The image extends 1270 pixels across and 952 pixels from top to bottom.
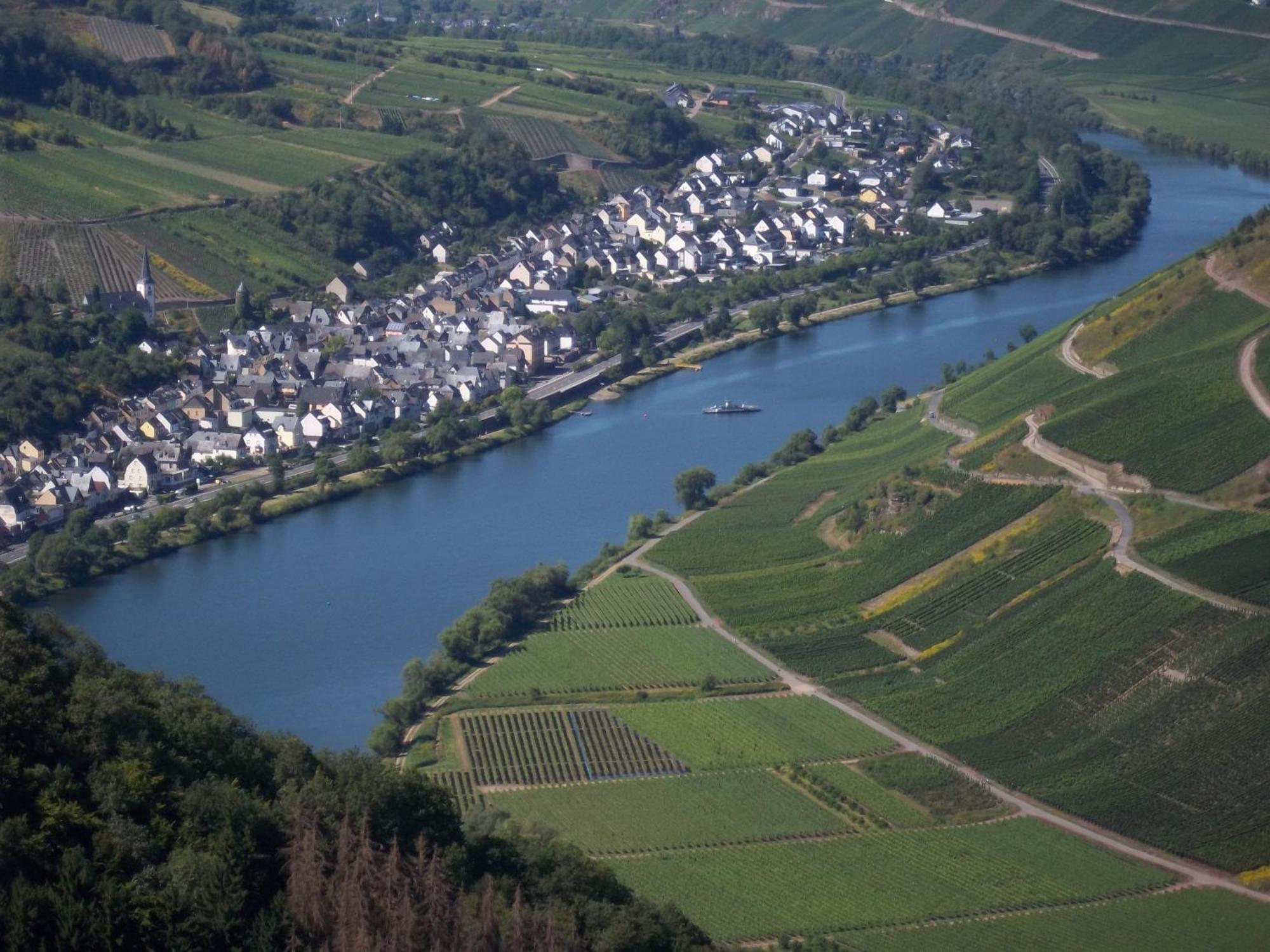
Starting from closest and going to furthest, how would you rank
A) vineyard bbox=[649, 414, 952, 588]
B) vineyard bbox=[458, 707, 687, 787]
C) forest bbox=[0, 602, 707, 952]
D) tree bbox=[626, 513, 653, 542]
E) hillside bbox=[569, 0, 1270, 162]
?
forest bbox=[0, 602, 707, 952] → vineyard bbox=[458, 707, 687, 787] → vineyard bbox=[649, 414, 952, 588] → tree bbox=[626, 513, 653, 542] → hillside bbox=[569, 0, 1270, 162]

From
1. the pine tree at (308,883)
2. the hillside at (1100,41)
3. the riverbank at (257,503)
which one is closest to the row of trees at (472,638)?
the riverbank at (257,503)

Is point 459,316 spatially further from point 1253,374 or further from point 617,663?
point 617,663

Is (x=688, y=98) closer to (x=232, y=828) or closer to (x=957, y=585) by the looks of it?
(x=957, y=585)

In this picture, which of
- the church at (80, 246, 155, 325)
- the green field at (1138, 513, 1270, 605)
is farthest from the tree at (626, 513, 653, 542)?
the church at (80, 246, 155, 325)

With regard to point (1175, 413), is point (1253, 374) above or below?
above

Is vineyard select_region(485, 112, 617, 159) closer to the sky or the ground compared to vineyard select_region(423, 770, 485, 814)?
closer to the sky

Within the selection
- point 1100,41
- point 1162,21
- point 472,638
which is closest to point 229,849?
point 472,638

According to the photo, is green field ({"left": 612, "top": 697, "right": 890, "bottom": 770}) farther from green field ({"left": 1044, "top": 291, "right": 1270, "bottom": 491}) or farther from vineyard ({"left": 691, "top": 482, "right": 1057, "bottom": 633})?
green field ({"left": 1044, "top": 291, "right": 1270, "bottom": 491})
